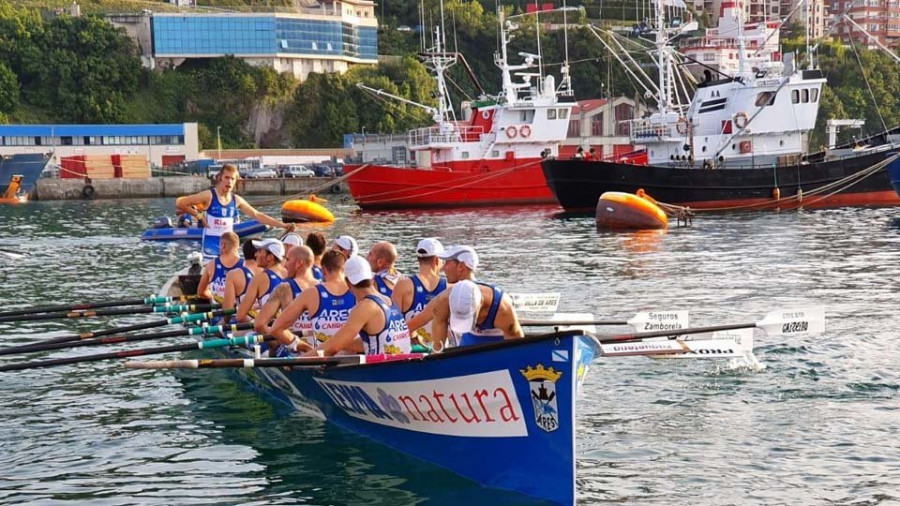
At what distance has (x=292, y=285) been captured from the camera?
13891 millimetres

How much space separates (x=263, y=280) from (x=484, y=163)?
46476mm

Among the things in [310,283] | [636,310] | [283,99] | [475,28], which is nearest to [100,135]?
[283,99]

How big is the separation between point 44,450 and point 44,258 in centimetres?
2449

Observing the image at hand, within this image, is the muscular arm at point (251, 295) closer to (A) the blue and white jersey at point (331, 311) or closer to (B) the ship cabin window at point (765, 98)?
(A) the blue and white jersey at point (331, 311)

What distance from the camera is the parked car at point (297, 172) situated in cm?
8731

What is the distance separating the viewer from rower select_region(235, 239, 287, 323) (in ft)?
50.1

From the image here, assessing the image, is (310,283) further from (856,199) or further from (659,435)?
(856,199)

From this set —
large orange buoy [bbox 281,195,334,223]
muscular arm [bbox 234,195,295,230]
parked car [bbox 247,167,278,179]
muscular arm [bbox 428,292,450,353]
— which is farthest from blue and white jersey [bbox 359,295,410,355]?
parked car [bbox 247,167,278,179]

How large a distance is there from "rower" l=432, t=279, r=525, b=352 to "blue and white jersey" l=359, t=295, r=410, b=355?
→ 829 mm

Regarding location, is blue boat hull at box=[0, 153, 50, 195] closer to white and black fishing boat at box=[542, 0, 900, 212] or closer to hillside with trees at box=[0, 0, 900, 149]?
hillside with trees at box=[0, 0, 900, 149]

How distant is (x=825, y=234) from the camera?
38.0 metres

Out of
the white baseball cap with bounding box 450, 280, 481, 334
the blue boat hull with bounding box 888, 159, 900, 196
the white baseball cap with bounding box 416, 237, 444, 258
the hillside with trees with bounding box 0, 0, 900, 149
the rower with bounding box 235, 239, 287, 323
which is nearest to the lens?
the white baseball cap with bounding box 450, 280, 481, 334

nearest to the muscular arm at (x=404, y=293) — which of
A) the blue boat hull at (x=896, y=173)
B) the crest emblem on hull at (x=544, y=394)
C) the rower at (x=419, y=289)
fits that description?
the rower at (x=419, y=289)

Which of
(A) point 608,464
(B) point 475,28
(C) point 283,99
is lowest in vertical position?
(A) point 608,464
